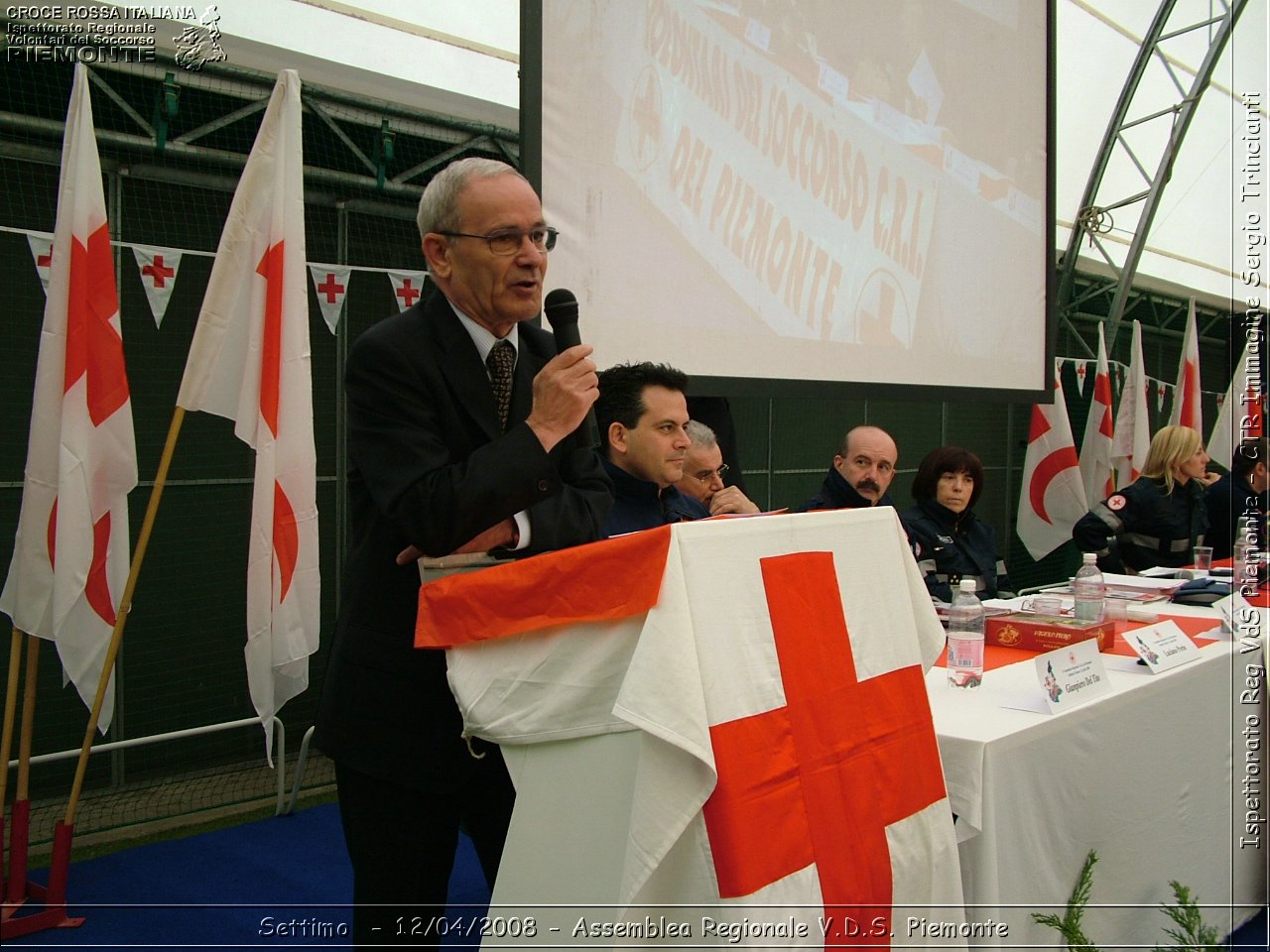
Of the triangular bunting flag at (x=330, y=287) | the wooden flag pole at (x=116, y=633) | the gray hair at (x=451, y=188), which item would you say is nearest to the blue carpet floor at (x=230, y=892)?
the wooden flag pole at (x=116, y=633)

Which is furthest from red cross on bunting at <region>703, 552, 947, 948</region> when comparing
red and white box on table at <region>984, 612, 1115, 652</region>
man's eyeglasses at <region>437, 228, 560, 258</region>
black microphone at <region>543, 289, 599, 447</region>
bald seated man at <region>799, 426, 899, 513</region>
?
bald seated man at <region>799, 426, 899, 513</region>

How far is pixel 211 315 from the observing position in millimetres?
2984

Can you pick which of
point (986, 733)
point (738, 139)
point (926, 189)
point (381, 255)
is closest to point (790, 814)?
point (986, 733)

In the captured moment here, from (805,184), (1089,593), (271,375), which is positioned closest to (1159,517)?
(1089,593)

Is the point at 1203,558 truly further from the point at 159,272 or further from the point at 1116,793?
the point at 159,272

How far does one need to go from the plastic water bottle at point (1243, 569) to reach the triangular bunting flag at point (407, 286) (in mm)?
3419

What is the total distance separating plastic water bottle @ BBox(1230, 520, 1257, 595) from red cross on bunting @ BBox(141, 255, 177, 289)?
3818 millimetres

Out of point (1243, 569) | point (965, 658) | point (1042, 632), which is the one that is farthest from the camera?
point (1243, 569)

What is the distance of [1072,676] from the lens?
1.93 metres

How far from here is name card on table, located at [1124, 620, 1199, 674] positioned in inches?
87.8

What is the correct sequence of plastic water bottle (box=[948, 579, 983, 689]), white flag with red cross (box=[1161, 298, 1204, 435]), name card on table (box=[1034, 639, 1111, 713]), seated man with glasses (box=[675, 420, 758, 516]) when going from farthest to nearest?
1. white flag with red cross (box=[1161, 298, 1204, 435])
2. seated man with glasses (box=[675, 420, 758, 516])
3. plastic water bottle (box=[948, 579, 983, 689])
4. name card on table (box=[1034, 639, 1111, 713])

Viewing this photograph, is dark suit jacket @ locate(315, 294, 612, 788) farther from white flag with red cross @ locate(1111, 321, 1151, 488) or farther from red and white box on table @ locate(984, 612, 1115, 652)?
white flag with red cross @ locate(1111, 321, 1151, 488)

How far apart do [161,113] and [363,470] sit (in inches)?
130

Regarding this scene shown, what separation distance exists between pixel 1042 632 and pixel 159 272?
11.2ft
